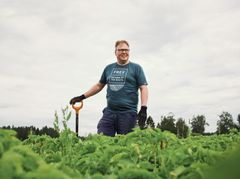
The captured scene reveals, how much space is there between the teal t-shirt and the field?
4.14 meters

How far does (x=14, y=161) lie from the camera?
4.89 feet

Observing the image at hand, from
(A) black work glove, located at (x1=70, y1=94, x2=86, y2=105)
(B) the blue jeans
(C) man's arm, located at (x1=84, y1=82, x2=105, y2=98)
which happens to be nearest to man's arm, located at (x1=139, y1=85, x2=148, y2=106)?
(B) the blue jeans

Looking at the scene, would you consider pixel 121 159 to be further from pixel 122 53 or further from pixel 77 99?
pixel 77 99

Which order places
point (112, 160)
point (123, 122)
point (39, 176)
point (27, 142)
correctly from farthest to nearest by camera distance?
point (123, 122) → point (27, 142) → point (112, 160) → point (39, 176)

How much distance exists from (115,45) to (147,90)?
129 cm

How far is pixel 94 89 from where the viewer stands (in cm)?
982

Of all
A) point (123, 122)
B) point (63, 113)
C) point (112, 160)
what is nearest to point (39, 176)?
point (112, 160)

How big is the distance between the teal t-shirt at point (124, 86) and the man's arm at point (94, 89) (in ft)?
2.04

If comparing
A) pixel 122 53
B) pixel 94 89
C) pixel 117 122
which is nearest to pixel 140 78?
pixel 122 53

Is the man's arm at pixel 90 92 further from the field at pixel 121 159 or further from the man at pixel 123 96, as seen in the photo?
the field at pixel 121 159

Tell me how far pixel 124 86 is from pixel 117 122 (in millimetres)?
801

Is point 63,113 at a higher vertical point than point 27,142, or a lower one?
higher

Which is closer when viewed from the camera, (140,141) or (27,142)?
(140,141)

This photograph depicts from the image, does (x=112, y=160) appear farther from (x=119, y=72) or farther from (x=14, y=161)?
(x=119, y=72)
